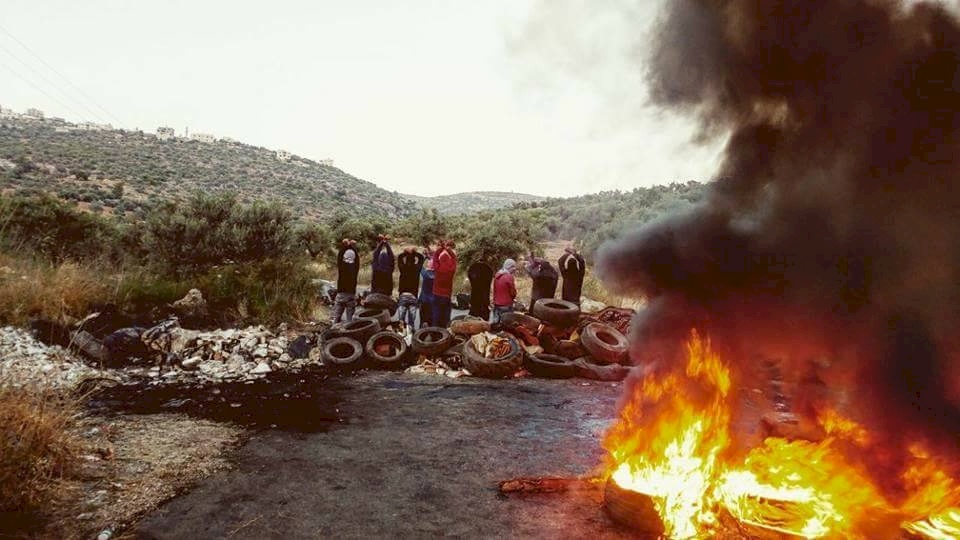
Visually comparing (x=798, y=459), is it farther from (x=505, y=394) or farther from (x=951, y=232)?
(x=505, y=394)

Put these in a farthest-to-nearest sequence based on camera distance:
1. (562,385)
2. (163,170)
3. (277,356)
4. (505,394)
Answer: (163,170)
(277,356)
(562,385)
(505,394)

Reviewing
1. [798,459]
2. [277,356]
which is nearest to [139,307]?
[277,356]

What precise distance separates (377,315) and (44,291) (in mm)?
6199

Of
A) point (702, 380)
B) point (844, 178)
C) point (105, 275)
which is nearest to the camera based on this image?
point (844, 178)

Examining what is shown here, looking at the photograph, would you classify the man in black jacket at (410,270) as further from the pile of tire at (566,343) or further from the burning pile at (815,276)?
the burning pile at (815,276)

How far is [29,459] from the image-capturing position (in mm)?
4535

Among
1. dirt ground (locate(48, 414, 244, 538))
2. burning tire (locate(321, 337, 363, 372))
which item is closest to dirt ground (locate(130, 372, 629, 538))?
dirt ground (locate(48, 414, 244, 538))

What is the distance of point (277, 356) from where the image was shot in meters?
10.8

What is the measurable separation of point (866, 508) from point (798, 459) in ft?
1.95

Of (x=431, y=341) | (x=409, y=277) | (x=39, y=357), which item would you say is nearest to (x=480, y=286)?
(x=409, y=277)

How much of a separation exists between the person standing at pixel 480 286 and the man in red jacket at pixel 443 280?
88 cm

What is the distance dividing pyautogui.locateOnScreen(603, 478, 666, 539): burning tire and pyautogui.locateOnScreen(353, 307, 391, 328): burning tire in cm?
784

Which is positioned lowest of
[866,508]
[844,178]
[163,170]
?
[866,508]

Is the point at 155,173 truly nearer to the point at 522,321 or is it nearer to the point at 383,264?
the point at 383,264
